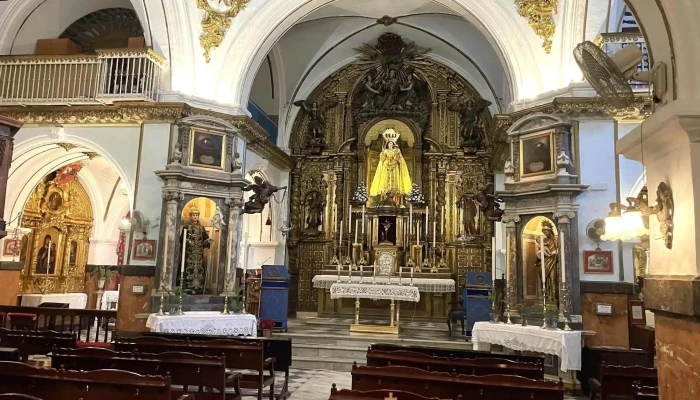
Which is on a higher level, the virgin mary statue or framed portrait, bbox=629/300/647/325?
the virgin mary statue

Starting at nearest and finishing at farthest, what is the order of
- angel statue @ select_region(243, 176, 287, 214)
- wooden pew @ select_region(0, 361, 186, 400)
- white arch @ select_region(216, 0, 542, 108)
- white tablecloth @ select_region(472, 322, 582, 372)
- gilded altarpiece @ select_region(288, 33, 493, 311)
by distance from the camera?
wooden pew @ select_region(0, 361, 186, 400) < white tablecloth @ select_region(472, 322, 582, 372) < white arch @ select_region(216, 0, 542, 108) < angel statue @ select_region(243, 176, 287, 214) < gilded altarpiece @ select_region(288, 33, 493, 311)

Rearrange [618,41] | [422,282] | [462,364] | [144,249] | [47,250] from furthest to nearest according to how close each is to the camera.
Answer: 1. [47,250]
2. [422,282]
3. [144,249]
4. [618,41]
5. [462,364]

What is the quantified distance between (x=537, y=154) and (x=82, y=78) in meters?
9.57

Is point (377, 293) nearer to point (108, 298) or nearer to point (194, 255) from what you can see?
point (194, 255)

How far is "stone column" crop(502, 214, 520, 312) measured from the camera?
977 centimetres

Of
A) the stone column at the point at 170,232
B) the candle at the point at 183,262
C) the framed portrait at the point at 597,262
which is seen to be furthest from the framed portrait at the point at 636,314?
the stone column at the point at 170,232

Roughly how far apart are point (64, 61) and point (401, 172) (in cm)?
922

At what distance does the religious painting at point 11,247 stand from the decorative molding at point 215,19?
21.3ft

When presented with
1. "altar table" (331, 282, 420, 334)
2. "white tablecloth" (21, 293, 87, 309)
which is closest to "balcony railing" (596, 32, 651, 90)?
"altar table" (331, 282, 420, 334)

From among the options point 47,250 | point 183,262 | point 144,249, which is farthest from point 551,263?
point 47,250

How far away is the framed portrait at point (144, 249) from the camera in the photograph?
34.3ft

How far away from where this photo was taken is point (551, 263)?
9625 millimetres

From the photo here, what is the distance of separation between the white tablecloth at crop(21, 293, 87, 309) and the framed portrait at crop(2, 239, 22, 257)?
5.35ft

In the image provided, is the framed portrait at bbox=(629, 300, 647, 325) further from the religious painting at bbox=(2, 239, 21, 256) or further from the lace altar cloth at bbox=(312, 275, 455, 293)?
the religious painting at bbox=(2, 239, 21, 256)
